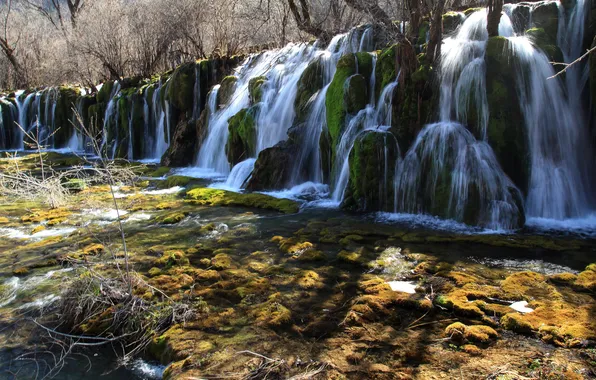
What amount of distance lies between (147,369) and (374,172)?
22.7 ft

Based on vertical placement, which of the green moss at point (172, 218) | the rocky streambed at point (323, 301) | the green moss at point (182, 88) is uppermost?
the green moss at point (182, 88)

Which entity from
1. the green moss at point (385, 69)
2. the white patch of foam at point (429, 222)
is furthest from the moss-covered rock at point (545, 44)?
the white patch of foam at point (429, 222)

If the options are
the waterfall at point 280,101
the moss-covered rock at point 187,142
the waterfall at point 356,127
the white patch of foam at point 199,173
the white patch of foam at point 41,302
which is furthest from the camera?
the moss-covered rock at point 187,142

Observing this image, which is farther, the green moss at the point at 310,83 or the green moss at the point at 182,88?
the green moss at the point at 182,88

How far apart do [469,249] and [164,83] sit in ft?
69.2

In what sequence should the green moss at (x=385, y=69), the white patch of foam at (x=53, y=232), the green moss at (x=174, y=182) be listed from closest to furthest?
the white patch of foam at (x=53, y=232)
the green moss at (x=385, y=69)
the green moss at (x=174, y=182)

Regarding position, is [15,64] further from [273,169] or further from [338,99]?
[338,99]

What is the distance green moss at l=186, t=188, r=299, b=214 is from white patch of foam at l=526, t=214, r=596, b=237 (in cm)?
520

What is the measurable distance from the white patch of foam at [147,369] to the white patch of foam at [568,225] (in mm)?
7260

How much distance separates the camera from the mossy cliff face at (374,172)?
9844 mm

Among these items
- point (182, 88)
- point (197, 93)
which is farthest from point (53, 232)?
point (197, 93)

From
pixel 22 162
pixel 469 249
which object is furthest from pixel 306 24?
pixel 22 162

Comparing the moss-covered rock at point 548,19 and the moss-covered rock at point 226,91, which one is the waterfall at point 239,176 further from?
the moss-covered rock at point 548,19

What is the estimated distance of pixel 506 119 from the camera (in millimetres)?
9398
